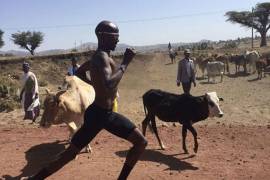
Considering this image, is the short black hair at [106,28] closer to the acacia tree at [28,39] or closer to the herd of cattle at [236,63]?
the herd of cattle at [236,63]

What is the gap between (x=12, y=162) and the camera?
8.67 metres

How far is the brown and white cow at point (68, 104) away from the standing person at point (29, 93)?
368 centimetres

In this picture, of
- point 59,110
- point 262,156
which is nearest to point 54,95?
point 59,110

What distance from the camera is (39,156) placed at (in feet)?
29.8

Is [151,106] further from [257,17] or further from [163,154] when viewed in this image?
[257,17]

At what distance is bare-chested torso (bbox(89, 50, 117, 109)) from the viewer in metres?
5.70

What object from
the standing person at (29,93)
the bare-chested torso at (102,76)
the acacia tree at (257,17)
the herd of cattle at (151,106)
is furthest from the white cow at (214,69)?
the acacia tree at (257,17)

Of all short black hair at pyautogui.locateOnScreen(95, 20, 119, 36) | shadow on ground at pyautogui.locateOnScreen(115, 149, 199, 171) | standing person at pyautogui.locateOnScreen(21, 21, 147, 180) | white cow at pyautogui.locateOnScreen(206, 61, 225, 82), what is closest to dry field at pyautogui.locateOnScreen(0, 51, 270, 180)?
shadow on ground at pyautogui.locateOnScreen(115, 149, 199, 171)

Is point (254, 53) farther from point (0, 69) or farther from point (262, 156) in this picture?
point (262, 156)

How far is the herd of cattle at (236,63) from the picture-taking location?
97.7ft

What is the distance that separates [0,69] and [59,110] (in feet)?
97.9

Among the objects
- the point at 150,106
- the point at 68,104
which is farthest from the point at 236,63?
the point at 68,104

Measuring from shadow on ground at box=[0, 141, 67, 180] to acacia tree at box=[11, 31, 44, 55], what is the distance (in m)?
63.3

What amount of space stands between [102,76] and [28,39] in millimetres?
68282
